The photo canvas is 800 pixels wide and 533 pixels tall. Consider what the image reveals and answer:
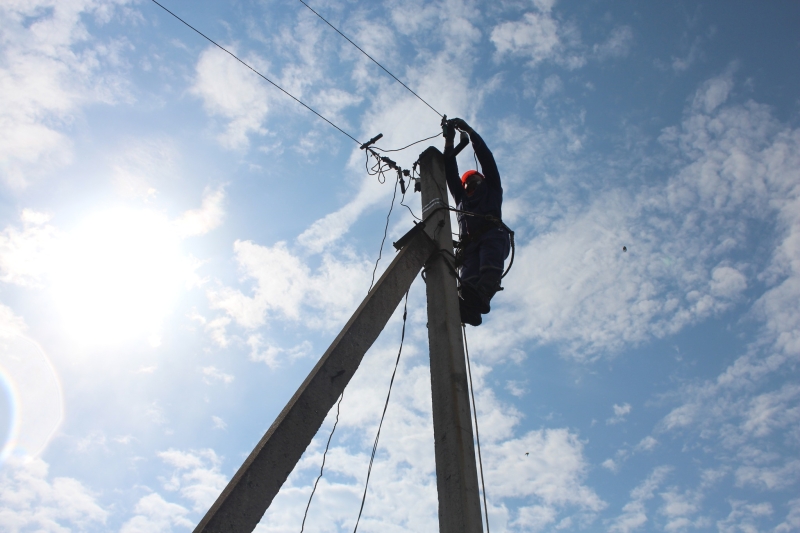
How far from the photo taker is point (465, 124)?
4531 mm

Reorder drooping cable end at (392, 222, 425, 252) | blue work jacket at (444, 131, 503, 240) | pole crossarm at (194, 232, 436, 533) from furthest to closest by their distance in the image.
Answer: blue work jacket at (444, 131, 503, 240), drooping cable end at (392, 222, 425, 252), pole crossarm at (194, 232, 436, 533)

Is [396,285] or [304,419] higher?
[396,285]

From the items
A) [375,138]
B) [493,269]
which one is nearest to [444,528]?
[493,269]

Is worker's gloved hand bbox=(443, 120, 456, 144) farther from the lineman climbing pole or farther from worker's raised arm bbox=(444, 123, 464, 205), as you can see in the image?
the lineman climbing pole

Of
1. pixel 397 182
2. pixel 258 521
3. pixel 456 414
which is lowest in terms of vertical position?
pixel 258 521

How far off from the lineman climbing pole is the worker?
44 centimetres

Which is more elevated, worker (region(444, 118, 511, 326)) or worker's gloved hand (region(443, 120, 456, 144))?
worker's gloved hand (region(443, 120, 456, 144))

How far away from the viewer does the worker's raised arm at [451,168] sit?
455 cm

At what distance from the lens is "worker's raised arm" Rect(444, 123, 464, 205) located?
14.9 ft

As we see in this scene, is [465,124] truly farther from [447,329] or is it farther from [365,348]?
[365,348]

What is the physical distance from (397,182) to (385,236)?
1.79 feet

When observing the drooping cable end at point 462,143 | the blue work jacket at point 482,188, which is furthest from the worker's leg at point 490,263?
the drooping cable end at point 462,143

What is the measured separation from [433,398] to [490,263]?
1.39 metres

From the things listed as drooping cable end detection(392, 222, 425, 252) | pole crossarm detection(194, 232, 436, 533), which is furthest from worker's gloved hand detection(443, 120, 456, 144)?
pole crossarm detection(194, 232, 436, 533)
